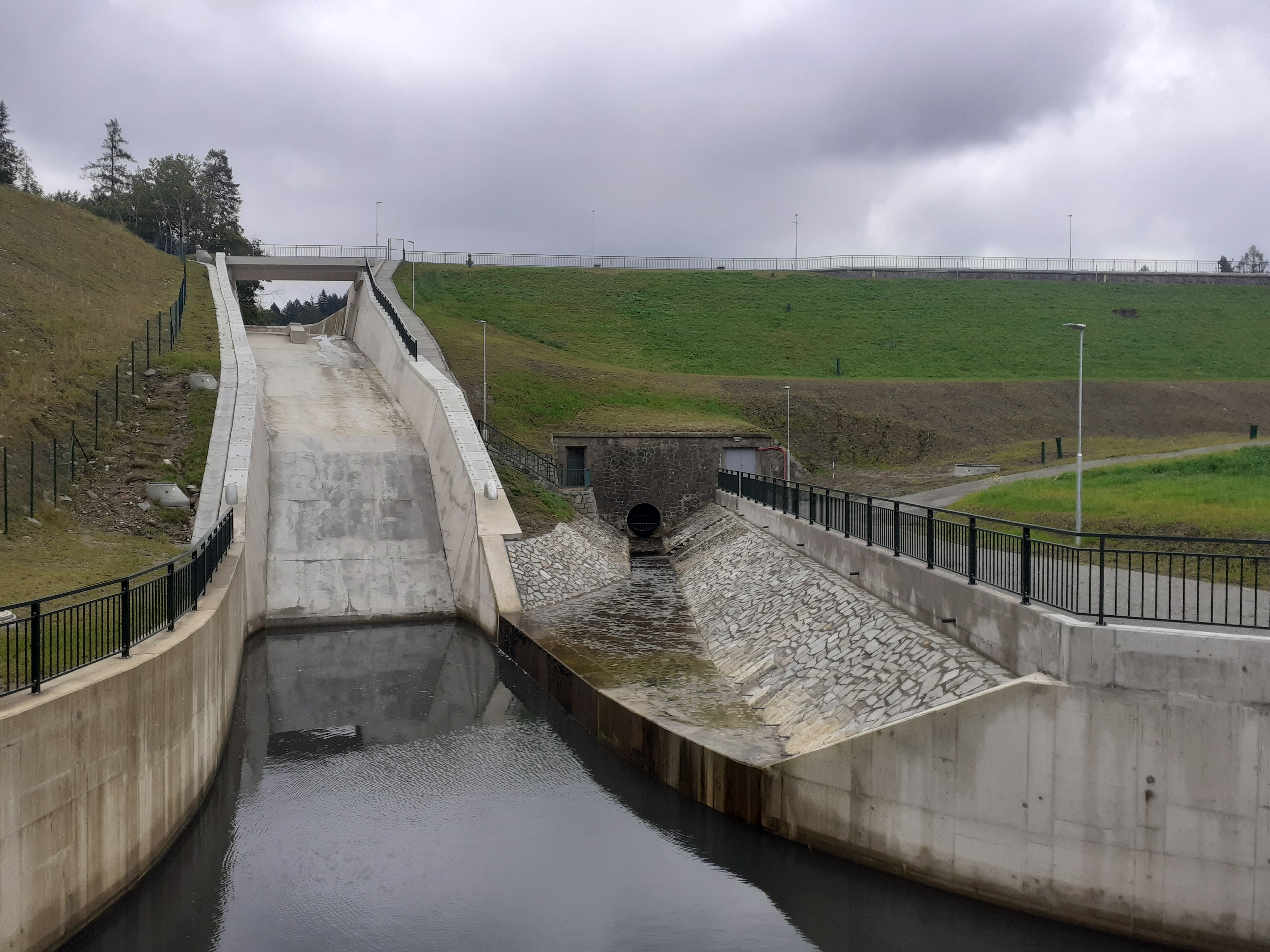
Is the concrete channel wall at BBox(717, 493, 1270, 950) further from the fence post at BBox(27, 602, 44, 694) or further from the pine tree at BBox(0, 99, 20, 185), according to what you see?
the pine tree at BBox(0, 99, 20, 185)

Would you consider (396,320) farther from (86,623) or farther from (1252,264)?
(1252,264)

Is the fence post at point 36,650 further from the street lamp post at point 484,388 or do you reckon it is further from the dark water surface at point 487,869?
the street lamp post at point 484,388

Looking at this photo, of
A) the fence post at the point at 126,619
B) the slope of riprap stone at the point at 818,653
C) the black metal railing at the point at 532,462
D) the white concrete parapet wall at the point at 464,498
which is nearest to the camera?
the fence post at the point at 126,619

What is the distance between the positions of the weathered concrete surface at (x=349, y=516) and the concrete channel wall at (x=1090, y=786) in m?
15.2

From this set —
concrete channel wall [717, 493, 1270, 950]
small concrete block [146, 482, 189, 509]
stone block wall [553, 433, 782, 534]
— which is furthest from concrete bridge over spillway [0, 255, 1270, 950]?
stone block wall [553, 433, 782, 534]

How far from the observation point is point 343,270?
5241 cm

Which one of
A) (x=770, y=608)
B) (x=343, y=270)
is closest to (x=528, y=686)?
(x=770, y=608)

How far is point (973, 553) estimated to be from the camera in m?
13.1

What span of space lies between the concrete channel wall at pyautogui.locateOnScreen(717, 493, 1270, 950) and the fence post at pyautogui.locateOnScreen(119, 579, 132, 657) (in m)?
8.30

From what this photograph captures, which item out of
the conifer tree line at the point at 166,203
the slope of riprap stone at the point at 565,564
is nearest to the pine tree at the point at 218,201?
the conifer tree line at the point at 166,203

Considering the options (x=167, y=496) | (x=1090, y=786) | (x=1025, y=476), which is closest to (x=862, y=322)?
(x=1025, y=476)

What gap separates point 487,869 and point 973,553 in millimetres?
7608

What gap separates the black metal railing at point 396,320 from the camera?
118ft

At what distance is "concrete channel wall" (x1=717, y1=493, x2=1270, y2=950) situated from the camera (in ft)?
30.6
